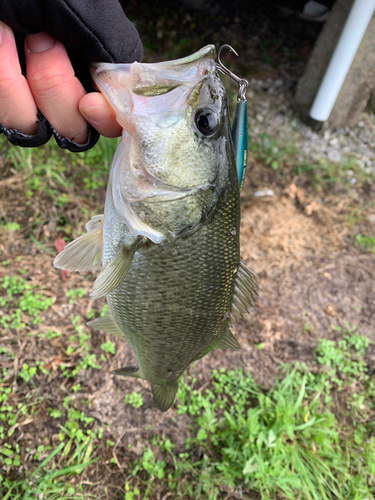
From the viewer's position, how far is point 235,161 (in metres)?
1.44

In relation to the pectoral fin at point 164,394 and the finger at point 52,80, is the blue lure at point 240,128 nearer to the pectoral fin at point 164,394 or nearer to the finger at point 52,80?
the finger at point 52,80

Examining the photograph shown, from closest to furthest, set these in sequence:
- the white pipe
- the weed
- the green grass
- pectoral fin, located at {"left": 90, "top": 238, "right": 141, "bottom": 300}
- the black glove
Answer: the black glove
pectoral fin, located at {"left": 90, "top": 238, "right": 141, "bottom": 300}
the green grass
the white pipe
the weed

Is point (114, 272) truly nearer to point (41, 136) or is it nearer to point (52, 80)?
point (41, 136)

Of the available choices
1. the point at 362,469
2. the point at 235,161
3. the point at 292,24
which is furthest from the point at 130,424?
the point at 292,24

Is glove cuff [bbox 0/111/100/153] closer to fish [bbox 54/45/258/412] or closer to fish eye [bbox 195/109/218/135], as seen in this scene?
fish [bbox 54/45/258/412]

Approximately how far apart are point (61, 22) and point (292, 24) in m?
6.20

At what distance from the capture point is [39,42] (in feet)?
3.80

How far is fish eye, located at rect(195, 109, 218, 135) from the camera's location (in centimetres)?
129

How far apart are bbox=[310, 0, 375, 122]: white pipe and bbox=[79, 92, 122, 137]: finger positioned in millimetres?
4282

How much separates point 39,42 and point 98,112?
28 centimetres

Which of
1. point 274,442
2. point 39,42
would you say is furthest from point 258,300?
point 39,42

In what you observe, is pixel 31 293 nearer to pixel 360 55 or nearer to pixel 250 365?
pixel 250 365

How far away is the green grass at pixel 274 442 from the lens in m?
2.45

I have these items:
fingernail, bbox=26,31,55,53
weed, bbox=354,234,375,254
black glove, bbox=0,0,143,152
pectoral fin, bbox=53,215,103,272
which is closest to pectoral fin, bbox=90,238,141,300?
pectoral fin, bbox=53,215,103,272
